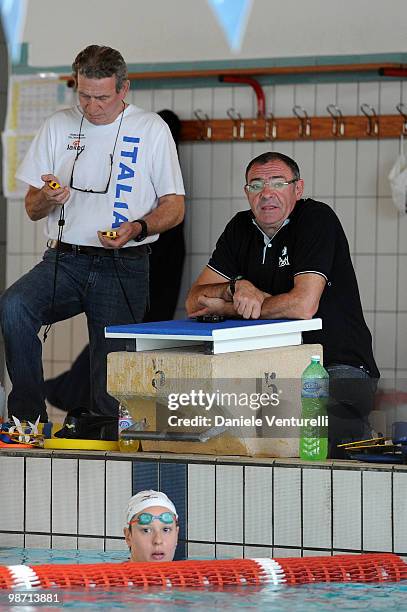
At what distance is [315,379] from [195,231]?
317 centimetres

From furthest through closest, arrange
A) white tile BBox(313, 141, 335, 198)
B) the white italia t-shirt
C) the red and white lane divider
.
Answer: white tile BBox(313, 141, 335, 198)
the white italia t-shirt
the red and white lane divider

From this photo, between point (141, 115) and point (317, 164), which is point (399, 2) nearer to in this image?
point (317, 164)

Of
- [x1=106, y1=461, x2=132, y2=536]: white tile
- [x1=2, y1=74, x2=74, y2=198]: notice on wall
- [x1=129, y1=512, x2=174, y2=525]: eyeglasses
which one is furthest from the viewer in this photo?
[x1=2, y1=74, x2=74, y2=198]: notice on wall

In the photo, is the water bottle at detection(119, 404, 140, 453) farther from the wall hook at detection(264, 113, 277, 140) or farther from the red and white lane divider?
the wall hook at detection(264, 113, 277, 140)

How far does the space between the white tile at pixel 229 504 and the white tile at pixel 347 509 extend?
291 mm

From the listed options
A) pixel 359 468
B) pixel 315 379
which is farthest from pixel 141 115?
pixel 359 468

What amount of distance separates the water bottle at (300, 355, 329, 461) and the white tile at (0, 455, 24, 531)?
3.01 ft

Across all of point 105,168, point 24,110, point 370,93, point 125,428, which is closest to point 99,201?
point 105,168

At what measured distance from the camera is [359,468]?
3.50 m

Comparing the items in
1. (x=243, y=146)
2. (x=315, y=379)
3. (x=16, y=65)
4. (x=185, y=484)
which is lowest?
(x=185, y=484)

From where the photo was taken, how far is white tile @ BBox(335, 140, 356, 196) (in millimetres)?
6484

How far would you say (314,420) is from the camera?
145 inches

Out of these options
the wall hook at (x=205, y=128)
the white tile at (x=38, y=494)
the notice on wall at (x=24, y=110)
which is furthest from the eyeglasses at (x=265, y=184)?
the notice on wall at (x=24, y=110)

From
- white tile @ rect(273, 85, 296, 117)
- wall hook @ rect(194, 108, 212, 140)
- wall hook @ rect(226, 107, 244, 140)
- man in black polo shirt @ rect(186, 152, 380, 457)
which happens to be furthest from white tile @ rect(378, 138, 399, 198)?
man in black polo shirt @ rect(186, 152, 380, 457)
